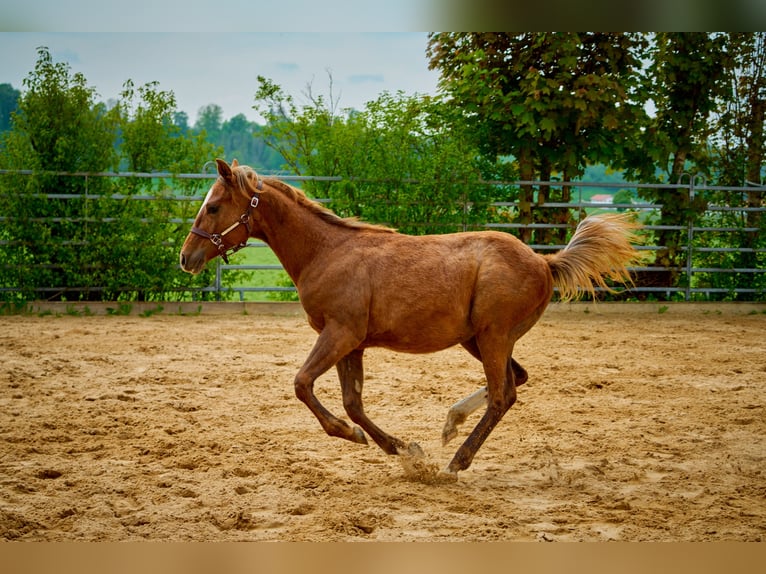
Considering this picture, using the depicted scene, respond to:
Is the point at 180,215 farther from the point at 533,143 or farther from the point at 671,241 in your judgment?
the point at 671,241

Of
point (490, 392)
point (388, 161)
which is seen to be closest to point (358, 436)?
point (490, 392)

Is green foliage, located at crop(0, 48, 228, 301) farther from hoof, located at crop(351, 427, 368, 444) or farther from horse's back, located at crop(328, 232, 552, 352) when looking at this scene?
hoof, located at crop(351, 427, 368, 444)

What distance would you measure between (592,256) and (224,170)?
2397 millimetres

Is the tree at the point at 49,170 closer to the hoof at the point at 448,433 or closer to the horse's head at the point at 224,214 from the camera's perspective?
the horse's head at the point at 224,214

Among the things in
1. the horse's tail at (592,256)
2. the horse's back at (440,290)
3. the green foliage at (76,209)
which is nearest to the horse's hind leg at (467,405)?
the horse's back at (440,290)

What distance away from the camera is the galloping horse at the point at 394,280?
4.59 metres

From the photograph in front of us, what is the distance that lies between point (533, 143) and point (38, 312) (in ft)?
27.1

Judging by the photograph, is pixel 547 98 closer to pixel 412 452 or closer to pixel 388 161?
pixel 388 161

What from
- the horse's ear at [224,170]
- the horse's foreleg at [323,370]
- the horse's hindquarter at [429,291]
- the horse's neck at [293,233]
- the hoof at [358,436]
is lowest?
the hoof at [358,436]

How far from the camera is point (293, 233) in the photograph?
16.0ft

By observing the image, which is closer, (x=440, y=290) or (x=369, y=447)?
(x=440, y=290)

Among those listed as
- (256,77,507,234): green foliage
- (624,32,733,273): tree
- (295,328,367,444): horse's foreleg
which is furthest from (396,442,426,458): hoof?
(624,32,733,273): tree

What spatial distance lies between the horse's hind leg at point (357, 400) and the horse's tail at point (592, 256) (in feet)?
4.55

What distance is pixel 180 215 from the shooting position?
1200 centimetres
